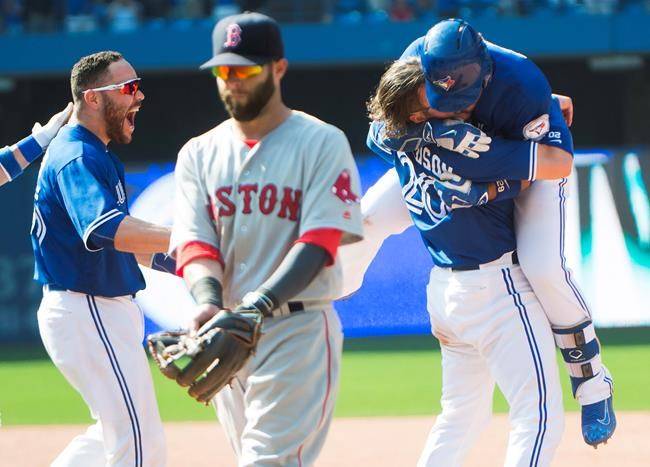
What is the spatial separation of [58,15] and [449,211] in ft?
51.4

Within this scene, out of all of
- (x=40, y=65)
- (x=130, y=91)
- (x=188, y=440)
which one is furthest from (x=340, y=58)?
(x=130, y=91)

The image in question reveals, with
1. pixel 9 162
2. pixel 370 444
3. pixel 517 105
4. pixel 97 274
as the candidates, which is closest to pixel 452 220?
pixel 517 105

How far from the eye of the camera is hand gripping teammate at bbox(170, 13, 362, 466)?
362 centimetres

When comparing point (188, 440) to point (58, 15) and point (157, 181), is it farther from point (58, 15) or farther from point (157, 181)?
point (58, 15)

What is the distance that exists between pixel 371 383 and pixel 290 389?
18.5ft

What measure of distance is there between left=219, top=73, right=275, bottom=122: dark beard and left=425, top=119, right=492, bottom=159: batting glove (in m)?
1.00

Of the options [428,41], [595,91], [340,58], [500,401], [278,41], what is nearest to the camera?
[278,41]

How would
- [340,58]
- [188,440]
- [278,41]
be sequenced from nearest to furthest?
[278,41] < [188,440] < [340,58]

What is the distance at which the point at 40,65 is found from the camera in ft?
60.0

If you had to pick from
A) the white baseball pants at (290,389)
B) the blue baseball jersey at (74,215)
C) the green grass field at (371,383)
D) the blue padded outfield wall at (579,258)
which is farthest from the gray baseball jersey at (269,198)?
the blue padded outfield wall at (579,258)

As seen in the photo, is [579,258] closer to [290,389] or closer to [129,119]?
[129,119]

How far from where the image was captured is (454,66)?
171 inches

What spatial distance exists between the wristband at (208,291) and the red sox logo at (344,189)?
492 mm

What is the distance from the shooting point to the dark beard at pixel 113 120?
4.99 metres
